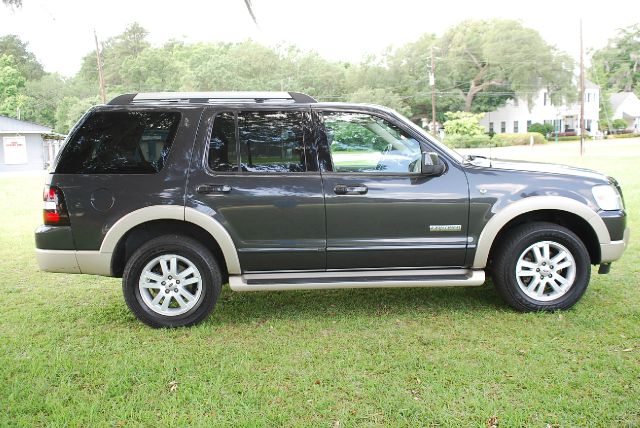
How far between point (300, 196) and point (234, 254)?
0.73m

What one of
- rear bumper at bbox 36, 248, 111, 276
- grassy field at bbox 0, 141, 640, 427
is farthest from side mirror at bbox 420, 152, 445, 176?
rear bumper at bbox 36, 248, 111, 276

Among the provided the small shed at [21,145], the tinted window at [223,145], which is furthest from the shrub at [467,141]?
the tinted window at [223,145]

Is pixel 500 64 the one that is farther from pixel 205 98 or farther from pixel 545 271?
pixel 205 98

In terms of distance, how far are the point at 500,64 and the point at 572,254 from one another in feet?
198

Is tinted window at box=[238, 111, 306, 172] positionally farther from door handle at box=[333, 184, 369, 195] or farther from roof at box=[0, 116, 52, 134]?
roof at box=[0, 116, 52, 134]

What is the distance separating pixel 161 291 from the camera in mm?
4703

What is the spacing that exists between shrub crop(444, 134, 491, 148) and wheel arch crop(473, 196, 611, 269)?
4146 cm

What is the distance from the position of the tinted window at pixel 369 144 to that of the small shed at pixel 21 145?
2932cm

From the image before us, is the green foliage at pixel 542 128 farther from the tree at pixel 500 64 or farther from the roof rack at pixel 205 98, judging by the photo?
the roof rack at pixel 205 98

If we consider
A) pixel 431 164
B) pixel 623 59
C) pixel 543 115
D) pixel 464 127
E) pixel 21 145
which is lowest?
pixel 431 164

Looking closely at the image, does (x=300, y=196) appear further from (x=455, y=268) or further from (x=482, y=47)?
(x=482, y=47)

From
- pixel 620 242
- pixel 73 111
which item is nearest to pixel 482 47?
pixel 73 111

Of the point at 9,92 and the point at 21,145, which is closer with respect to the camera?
the point at 21,145

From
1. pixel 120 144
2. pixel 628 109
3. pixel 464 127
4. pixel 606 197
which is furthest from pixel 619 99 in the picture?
pixel 120 144
